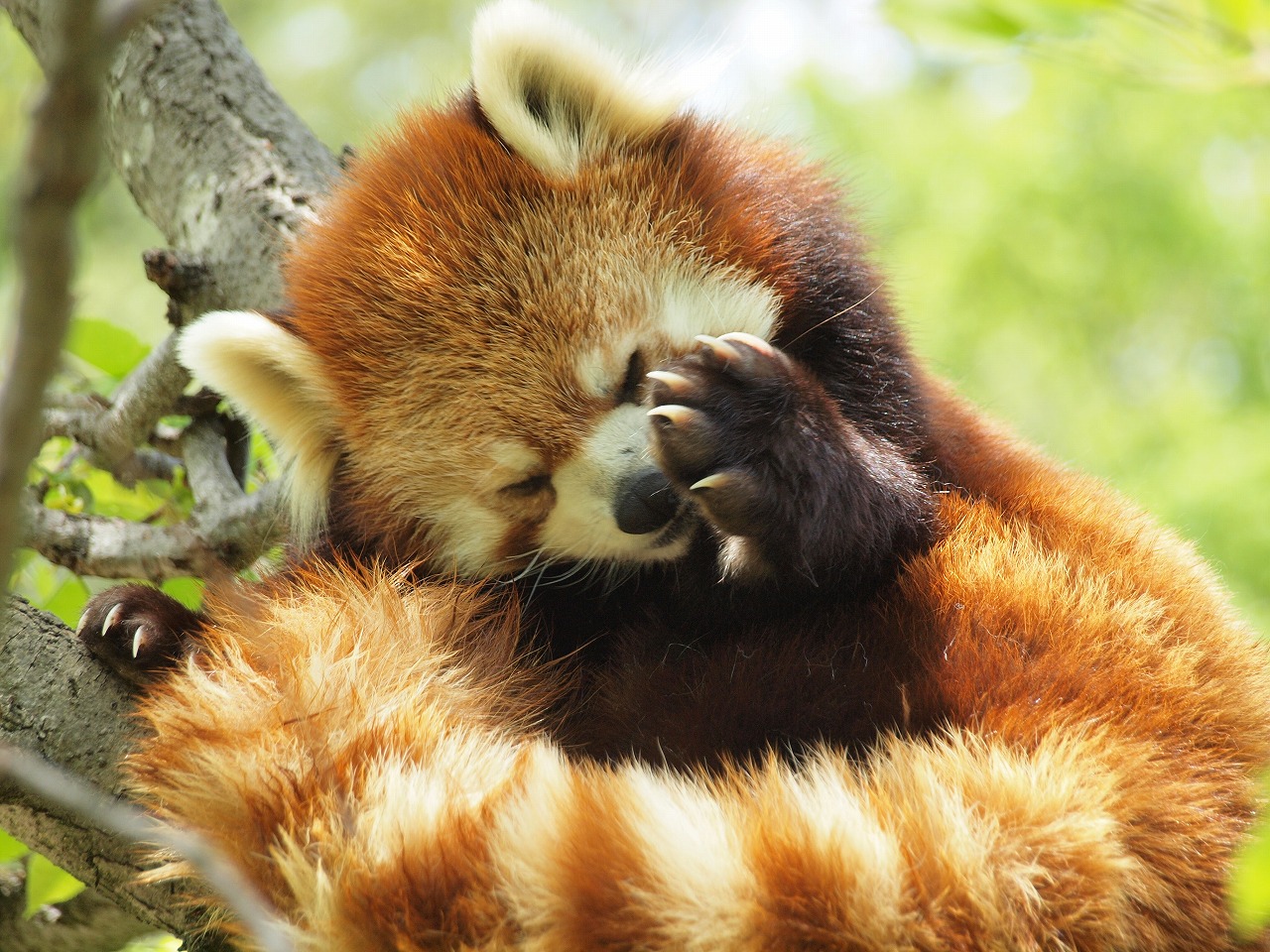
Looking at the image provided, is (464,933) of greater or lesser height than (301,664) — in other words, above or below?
above

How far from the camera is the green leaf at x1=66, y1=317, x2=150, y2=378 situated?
274 centimetres

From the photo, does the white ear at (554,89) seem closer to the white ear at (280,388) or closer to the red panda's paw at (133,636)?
the white ear at (280,388)

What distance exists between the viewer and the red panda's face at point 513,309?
222cm

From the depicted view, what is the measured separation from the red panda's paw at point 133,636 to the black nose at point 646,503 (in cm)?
81

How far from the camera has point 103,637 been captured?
1827 millimetres

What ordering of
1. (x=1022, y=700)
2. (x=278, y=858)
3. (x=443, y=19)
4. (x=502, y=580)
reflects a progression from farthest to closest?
1. (x=443, y=19)
2. (x=502, y=580)
3. (x=1022, y=700)
4. (x=278, y=858)

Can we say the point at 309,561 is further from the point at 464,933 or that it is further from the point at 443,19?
the point at 443,19

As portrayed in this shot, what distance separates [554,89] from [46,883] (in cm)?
183

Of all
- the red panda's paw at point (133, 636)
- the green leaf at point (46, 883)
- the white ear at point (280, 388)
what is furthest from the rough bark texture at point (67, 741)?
the white ear at point (280, 388)

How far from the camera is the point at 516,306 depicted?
Result: 7.34 ft

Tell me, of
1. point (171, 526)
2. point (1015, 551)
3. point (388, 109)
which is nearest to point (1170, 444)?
point (1015, 551)

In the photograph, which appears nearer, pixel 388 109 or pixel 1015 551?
pixel 1015 551

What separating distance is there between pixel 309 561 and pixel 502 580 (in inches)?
15.8

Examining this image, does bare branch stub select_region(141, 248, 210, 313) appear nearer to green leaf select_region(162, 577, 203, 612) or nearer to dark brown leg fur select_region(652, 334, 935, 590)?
green leaf select_region(162, 577, 203, 612)
